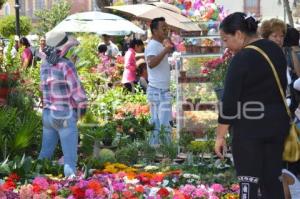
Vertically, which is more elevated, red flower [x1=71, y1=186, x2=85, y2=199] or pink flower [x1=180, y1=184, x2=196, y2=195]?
red flower [x1=71, y1=186, x2=85, y2=199]

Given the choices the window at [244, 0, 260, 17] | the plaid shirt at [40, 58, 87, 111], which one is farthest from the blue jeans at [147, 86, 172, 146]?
the window at [244, 0, 260, 17]

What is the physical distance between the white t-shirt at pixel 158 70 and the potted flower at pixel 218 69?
499 millimetres

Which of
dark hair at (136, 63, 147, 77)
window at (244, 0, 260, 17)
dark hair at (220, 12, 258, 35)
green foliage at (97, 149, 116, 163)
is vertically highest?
window at (244, 0, 260, 17)

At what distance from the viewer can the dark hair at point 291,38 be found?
649 cm

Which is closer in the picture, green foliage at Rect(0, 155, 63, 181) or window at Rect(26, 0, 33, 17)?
green foliage at Rect(0, 155, 63, 181)

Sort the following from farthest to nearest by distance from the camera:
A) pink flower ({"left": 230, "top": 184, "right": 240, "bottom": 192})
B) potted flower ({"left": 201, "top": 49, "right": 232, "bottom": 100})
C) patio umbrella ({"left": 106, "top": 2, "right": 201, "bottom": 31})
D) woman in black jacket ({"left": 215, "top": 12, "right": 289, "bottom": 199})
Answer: patio umbrella ({"left": 106, "top": 2, "right": 201, "bottom": 31}) → potted flower ({"left": 201, "top": 49, "right": 232, "bottom": 100}) → pink flower ({"left": 230, "top": 184, "right": 240, "bottom": 192}) → woman in black jacket ({"left": 215, "top": 12, "right": 289, "bottom": 199})

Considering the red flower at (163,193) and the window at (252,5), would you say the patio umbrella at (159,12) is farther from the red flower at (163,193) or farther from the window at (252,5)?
the window at (252,5)

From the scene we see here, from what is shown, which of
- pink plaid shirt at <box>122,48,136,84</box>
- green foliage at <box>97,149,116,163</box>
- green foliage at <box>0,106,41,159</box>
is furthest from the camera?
pink plaid shirt at <box>122,48,136,84</box>

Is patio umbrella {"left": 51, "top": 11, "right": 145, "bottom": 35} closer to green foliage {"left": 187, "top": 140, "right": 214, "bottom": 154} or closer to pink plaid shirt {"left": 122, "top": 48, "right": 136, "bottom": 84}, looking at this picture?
pink plaid shirt {"left": 122, "top": 48, "right": 136, "bottom": 84}

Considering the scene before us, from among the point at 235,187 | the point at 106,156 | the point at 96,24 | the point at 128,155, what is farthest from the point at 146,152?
the point at 96,24

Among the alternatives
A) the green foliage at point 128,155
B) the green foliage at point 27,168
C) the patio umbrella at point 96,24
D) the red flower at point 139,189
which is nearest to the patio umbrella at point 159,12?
the patio umbrella at point 96,24

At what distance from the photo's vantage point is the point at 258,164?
4.62 m

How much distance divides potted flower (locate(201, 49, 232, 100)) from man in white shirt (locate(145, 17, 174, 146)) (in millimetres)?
527

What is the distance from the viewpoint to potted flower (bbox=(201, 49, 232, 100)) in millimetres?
8281
